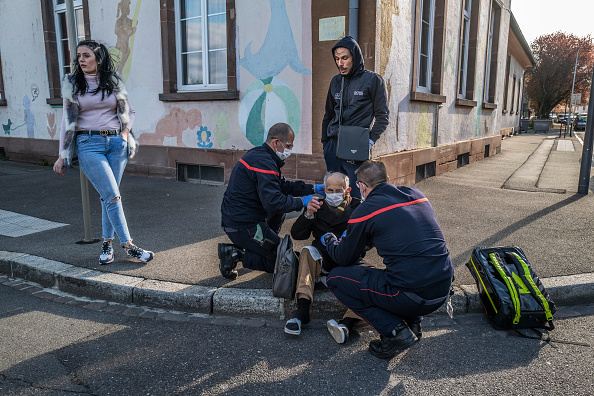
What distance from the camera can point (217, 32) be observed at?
8023mm

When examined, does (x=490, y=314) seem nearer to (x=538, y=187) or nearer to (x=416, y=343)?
(x=416, y=343)

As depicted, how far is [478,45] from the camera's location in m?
11.7

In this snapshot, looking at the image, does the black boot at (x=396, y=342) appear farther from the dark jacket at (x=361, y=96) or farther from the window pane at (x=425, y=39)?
the window pane at (x=425, y=39)

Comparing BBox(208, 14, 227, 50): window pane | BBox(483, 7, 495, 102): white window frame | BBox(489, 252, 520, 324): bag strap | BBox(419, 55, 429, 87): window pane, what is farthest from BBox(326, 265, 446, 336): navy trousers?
BBox(483, 7, 495, 102): white window frame

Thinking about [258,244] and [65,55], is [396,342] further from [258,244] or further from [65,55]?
[65,55]

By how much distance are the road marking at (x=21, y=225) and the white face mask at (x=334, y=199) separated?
374cm

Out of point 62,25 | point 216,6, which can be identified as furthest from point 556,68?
point 62,25

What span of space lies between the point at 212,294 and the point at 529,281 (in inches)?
91.9

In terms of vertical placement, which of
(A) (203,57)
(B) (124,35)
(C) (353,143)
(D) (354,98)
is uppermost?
(B) (124,35)

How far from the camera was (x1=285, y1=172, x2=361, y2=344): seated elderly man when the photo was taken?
9.95 feet

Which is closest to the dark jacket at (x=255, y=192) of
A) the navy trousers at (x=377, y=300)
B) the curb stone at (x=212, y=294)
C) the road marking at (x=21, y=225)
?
the curb stone at (x=212, y=294)

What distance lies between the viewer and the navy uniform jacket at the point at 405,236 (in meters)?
2.68

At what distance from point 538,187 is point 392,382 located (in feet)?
22.8

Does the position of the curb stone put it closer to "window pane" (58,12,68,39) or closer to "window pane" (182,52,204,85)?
"window pane" (182,52,204,85)
